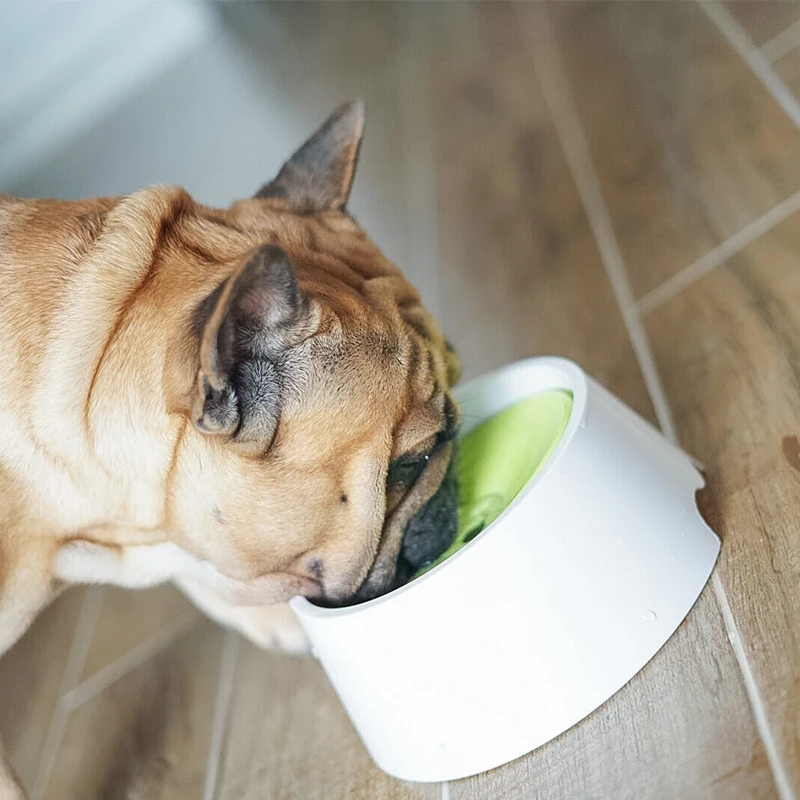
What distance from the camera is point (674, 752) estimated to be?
1.00 meters

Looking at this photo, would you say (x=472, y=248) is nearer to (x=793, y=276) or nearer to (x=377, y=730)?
(x=793, y=276)

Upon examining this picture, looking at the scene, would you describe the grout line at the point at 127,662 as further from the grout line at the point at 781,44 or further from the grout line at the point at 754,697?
the grout line at the point at 781,44

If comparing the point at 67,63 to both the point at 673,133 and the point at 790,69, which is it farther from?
the point at 790,69

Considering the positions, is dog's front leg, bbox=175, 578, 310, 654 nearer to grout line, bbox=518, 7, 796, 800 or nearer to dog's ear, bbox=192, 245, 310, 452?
dog's ear, bbox=192, 245, 310, 452

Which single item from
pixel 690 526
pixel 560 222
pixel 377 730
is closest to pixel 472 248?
pixel 560 222

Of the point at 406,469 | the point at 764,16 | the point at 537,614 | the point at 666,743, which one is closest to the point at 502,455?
the point at 406,469

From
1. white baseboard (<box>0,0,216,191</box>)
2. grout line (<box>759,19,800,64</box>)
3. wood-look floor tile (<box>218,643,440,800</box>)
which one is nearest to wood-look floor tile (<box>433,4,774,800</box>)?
wood-look floor tile (<box>218,643,440,800</box>)

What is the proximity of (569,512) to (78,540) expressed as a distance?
661 mm

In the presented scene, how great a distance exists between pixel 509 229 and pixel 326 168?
2.36 ft

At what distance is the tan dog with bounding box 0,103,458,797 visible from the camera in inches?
40.5

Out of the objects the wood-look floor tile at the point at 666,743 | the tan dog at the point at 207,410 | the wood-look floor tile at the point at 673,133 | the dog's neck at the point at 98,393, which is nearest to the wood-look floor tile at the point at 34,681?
the tan dog at the point at 207,410

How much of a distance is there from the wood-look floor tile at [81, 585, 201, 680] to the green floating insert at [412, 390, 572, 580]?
70 cm

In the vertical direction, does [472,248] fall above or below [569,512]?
below

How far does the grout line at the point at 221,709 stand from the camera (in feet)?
4.77
